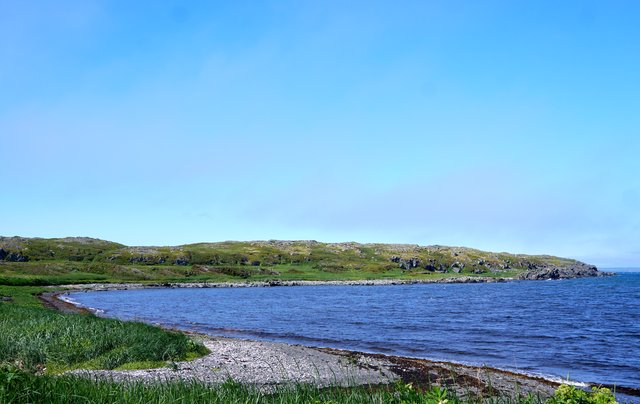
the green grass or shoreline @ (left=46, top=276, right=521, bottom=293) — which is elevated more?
the green grass

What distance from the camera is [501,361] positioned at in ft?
106

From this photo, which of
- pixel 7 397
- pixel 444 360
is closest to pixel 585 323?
pixel 444 360

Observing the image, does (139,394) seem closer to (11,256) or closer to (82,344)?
(82,344)

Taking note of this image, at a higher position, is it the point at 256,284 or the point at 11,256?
the point at 11,256

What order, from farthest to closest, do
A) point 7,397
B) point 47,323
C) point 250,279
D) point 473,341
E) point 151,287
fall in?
point 250,279 < point 151,287 < point 473,341 < point 47,323 < point 7,397

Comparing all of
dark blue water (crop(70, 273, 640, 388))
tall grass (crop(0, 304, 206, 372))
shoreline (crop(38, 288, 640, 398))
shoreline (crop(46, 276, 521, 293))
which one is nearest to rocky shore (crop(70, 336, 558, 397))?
shoreline (crop(38, 288, 640, 398))

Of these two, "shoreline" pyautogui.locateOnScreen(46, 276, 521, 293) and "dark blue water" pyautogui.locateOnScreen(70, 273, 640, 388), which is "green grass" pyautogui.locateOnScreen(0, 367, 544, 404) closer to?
"dark blue water" pyautogui.locateOnScreen(70, 273, 640, 388)

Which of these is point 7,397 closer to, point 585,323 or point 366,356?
point 366,356

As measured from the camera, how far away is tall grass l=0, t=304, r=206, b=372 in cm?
2362

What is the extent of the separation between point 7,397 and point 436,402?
8.33m

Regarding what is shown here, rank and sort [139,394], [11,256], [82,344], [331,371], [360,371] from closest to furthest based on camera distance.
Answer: [139,394]
[331,371]
[82,344]
[360,371]
[11,256]

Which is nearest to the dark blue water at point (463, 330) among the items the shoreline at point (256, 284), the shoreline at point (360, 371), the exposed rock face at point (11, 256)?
the shoreline at point (360, 371)

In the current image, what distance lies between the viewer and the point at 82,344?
2558 cm

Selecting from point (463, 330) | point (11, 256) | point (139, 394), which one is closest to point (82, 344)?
point (139, 394)
